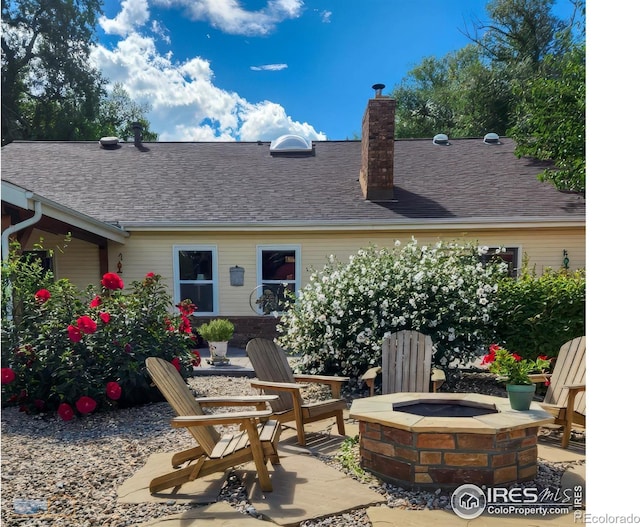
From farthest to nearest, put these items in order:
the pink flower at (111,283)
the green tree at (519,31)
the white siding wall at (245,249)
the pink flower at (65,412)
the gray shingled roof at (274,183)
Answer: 1. the green tree at (519,31)
2. the gray shingled roof at (274,183)
3. the white siding wall at (245,249)
4. the pink flower at (111,283)
5. the pink flower at (65,412)

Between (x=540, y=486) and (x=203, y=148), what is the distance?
40.4ft

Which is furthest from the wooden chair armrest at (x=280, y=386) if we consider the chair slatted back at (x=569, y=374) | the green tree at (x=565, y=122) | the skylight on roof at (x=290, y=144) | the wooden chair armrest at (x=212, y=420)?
the skylight on roof at (x=290, y=144)

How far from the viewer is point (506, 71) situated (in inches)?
875

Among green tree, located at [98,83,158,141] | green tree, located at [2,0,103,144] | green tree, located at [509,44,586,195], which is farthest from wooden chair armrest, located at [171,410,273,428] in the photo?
green tree, located at [98,83,158,141]

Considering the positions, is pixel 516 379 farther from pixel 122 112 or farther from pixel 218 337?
pixel 122 112

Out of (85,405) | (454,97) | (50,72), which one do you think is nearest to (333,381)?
(85,405)

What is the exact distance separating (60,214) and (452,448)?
7312 mm

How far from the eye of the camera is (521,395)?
3457mm

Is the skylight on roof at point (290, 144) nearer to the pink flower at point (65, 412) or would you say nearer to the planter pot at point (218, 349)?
the planter pot at point (218, 349)

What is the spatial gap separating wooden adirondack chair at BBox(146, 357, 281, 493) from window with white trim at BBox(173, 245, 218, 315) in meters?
6.49

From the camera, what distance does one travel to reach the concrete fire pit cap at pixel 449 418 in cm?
304

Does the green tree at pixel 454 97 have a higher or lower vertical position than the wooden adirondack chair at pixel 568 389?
higher

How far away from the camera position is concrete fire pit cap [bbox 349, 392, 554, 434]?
3.04 metres
